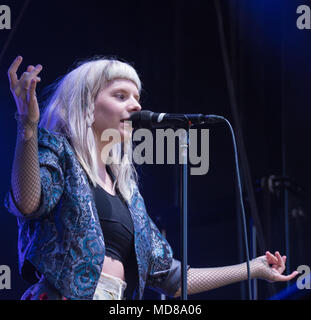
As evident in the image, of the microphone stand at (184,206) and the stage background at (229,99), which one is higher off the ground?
the stage background at (229,99)

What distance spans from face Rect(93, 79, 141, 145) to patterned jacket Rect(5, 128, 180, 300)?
19cm

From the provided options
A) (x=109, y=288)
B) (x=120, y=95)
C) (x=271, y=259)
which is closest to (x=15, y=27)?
(x=120, y=95)

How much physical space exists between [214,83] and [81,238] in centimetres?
243

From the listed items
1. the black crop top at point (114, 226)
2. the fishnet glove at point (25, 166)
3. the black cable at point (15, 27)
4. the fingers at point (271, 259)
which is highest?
the black cable at point (15, 27)

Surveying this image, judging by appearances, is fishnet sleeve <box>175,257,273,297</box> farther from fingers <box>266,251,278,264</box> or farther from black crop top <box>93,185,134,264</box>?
black crop top <box>93,185,134,264</box>

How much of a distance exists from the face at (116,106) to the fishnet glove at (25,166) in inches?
18.0

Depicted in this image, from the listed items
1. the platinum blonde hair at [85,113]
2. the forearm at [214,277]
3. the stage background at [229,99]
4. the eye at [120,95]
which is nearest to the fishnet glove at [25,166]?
the platinum blonde hair at [85,113]

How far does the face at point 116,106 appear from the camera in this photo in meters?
2.01

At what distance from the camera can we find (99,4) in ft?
11.2

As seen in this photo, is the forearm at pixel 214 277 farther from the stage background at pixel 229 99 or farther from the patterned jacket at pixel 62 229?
the stage background at pixel 229 99

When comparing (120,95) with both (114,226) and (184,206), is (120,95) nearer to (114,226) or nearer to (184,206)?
(114,226)

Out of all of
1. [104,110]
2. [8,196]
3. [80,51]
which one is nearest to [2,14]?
[80,51]

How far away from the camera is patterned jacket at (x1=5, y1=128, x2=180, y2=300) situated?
1690 mm

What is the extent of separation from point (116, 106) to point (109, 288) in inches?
26.1
